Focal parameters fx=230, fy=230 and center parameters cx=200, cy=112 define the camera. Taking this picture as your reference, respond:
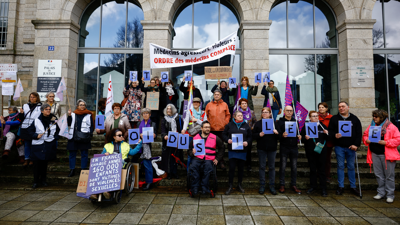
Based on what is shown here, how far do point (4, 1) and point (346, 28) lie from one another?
54.2 feet

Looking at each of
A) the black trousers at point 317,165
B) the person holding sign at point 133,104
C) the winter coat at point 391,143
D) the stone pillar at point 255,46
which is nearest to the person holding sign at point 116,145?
the person holding sign at point 133,104

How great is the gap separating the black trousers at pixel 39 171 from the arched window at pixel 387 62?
12.5 metres

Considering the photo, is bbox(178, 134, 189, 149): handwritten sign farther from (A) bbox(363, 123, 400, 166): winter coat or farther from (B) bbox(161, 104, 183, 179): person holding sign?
(A) bbox(363, 123, 400, 166): winter coat

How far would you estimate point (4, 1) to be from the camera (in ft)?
38.8

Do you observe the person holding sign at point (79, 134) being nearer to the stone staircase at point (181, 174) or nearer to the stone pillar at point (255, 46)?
the stone staircase at point (181, 174)

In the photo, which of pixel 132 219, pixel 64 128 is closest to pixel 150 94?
pixel 64 128

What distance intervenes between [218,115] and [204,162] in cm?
159

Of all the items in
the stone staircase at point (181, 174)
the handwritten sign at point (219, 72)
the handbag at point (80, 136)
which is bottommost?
the stone staircase at point (181, 174)

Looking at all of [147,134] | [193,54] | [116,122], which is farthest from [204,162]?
[193,54]

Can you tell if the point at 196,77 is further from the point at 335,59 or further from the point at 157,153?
the point at 335,59

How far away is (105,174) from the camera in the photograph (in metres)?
4.73

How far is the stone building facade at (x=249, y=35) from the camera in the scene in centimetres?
952

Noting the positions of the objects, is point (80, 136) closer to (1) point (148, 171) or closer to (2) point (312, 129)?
(1) point (148, 171)

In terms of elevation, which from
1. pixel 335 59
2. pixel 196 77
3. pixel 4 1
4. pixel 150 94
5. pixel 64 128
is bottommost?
pixel 64 128
